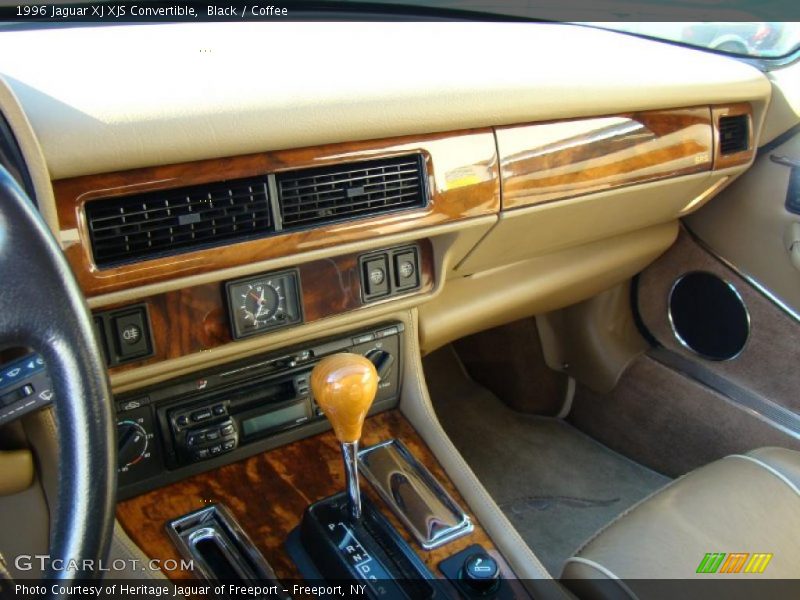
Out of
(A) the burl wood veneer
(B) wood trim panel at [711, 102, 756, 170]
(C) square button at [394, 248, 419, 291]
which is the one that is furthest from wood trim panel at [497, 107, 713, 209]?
(A) the burl wood veneer

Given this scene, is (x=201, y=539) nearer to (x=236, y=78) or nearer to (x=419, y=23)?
(x=236, y=78)

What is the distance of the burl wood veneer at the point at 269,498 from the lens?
118cm

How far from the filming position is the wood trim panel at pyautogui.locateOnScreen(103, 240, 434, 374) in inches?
43.8

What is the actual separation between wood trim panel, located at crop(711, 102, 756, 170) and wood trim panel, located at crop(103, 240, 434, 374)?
88cm

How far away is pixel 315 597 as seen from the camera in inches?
44.8

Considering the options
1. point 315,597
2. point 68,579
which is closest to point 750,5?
point 315,597

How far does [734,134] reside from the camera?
5.57 ft

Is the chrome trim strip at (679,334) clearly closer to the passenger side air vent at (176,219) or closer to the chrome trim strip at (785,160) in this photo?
the chrome trim strip at (785,160)

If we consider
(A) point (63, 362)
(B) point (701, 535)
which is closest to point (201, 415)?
(A) point (63, 362)

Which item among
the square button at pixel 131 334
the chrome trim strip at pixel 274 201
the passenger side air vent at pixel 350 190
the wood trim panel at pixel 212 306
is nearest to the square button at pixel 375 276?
the wood trim panel at pixel 212 306

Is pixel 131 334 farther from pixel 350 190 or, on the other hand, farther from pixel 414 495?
pixel 414 495

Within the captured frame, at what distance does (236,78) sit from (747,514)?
102cm

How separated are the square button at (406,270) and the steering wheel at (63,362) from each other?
73cm

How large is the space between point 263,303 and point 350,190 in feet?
0.71
